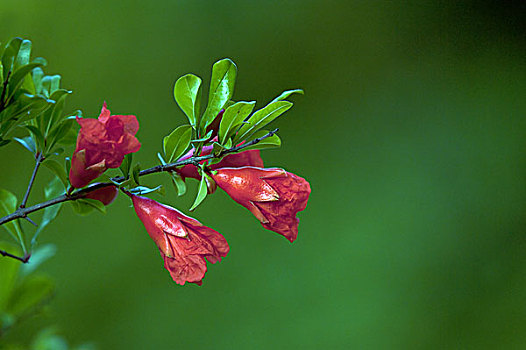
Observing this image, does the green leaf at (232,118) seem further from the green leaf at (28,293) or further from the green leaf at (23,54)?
the green leaf at (28,293)

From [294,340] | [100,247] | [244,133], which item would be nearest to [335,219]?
[294,340]

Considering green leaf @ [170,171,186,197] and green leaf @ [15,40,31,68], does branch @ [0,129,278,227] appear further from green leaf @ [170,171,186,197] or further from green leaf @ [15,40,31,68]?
green leaf @ [15,40,31,68]

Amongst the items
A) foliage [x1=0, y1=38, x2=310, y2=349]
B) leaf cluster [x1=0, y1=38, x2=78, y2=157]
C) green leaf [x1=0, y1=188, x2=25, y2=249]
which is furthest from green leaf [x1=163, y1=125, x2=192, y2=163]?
green leaf [x1=0, y1=188, x2=25, y2=249]

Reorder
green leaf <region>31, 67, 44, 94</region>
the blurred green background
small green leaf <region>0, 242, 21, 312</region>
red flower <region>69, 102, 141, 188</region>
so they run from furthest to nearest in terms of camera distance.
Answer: the blurred green background
small green leaf <region>0, 242, 21, 312</region>
green leaf <region>31, 67, 44, 94</region>
red flower <region>69, 102, 141, 188</region>

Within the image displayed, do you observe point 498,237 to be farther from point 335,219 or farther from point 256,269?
point 256,269

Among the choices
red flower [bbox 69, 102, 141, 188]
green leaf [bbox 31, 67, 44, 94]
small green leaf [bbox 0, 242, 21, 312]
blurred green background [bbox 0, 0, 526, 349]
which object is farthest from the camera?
blurred green background [bbox 0, 0, 526, 349]

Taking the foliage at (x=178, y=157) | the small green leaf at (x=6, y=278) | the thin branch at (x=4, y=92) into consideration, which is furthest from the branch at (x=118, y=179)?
the small green leaf at (x=6, y=278)

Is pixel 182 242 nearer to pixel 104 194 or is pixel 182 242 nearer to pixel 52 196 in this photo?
pixel 104 194
